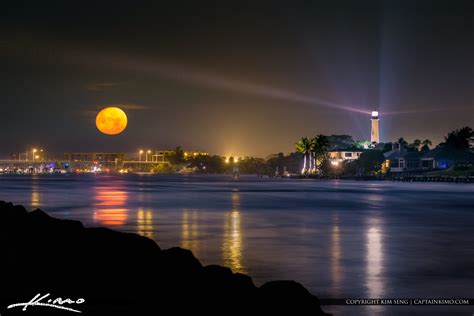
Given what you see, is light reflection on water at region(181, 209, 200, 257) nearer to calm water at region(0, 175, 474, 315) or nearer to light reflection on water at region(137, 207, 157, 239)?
calm water at region(0, 175, 474, 315)

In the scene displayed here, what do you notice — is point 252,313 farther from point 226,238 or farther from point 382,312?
point 226,238

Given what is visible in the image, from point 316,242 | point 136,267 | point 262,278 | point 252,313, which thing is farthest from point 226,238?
point 252,313

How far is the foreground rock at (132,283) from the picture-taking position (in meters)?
10.9

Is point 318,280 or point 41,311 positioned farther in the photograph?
point 318,280

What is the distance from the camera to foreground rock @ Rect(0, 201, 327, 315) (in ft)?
35.9

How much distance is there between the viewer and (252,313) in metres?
10.8

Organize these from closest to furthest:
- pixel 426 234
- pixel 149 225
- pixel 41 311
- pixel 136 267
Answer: pixel 41 311 < pixel 136 267 < pixel 426 234 < pixel 149 225

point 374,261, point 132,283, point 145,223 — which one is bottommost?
point 374,261

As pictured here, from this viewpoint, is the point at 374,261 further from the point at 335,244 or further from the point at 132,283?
the point at 132,283

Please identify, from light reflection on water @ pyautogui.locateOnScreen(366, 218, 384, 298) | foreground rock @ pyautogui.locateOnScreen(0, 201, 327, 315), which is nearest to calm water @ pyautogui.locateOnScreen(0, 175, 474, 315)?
light reflection on water @ pyautogui.locateOnScreen(366, 218, 384, 298)

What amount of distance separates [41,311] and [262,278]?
284 inches

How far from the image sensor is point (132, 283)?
487 inches

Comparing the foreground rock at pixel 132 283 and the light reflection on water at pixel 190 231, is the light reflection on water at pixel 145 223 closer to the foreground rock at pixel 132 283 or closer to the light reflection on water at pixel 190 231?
the light reflection on water at pixel 190 231

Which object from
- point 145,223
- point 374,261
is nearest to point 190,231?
point 145,223
